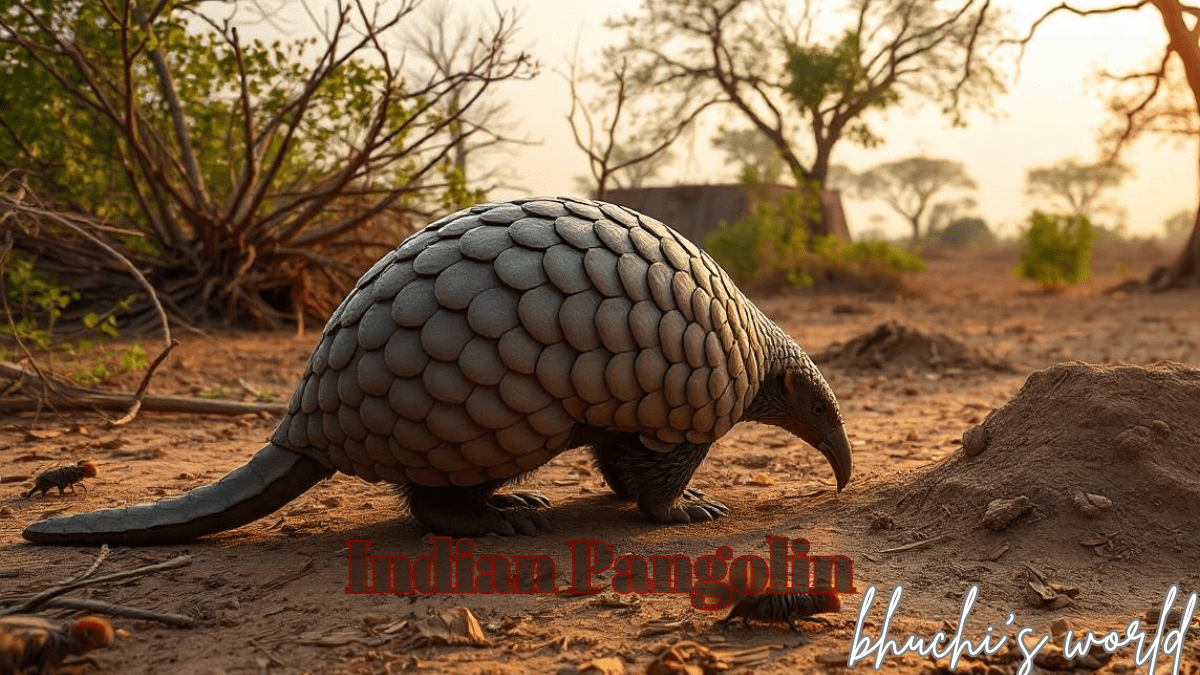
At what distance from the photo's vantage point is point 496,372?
2.90m

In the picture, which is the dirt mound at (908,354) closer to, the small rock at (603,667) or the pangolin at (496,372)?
the pangolin at (496,372)

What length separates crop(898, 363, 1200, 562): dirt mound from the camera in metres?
3.10

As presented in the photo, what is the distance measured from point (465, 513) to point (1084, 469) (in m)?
2.22

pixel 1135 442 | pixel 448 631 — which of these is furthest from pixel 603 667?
pixel 1135 442

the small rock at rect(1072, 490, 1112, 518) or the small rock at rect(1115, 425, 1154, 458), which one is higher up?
the small rock at rect(1115, 425, 1154, 458)

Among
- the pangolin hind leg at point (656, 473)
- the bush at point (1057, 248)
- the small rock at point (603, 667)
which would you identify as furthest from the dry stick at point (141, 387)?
the bush at point (1057, 248)

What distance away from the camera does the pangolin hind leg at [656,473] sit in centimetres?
343

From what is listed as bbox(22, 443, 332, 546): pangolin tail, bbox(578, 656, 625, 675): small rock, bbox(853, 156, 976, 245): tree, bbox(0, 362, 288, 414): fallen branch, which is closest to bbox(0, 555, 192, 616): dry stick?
bbox(22, 443, 332, 546): pangolin tail

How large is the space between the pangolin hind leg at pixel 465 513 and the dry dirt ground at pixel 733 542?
3.0 inches

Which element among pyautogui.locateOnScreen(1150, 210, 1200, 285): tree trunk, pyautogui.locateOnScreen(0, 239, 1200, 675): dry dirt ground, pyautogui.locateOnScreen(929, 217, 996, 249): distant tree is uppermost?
pyautogui.locateOnScreen(929, 217, 996, 249): distant tree

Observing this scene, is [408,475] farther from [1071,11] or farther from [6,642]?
[1071,11]

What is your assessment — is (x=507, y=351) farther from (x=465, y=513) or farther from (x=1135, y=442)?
(x=1135, y=442)

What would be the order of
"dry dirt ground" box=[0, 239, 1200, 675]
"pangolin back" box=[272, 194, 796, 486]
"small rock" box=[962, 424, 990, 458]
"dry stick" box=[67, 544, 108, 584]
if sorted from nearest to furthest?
1. "dry dirt ground" box=[0, 239, 1200, 675]
2. "dry stick" box=[67, 544, 108, 584]
3. "pangolin back" box=[272, 194, 796, 486]
4. "small rock" box=[962, 424, 990, 458]

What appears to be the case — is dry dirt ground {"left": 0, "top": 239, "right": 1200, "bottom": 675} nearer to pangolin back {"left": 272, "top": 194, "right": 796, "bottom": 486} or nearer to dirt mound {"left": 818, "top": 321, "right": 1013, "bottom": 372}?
pangolin back {"left": 272, "top": 194, "right": 796, "bottom": 486}
